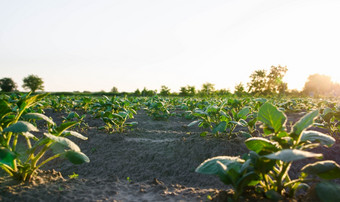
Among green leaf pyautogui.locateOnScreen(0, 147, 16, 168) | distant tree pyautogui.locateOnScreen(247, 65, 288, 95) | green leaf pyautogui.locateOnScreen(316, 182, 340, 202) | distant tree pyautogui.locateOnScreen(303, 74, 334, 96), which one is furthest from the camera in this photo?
distant tree pyautogui.locateOnScreen(303, 74, 334, 96)

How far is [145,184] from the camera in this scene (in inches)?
99.3

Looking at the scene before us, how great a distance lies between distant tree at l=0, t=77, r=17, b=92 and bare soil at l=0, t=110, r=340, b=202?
237ft

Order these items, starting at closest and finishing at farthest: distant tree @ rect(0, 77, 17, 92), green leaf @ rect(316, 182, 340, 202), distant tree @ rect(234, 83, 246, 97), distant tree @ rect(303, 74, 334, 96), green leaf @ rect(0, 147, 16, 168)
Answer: green leaf @ rect(316, 182, 340, 202), green leaf @ rect(0, 147, 16, 168), distant tree @ rect(234, 83, 246, 97), distant tree @ rect(0, 77, 17, 92), distant tree @ rect(303, 74, 334, 96)

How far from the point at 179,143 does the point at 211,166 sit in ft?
7.70

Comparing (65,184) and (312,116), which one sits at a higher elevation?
(312,116)

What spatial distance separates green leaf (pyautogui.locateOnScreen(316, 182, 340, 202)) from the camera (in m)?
1.35

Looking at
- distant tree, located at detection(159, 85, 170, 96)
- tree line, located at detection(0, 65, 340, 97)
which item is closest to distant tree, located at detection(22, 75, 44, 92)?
tree line, located at detection(0, 65, 340, 97)

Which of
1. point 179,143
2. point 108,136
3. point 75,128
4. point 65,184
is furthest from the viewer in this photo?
point 75,128

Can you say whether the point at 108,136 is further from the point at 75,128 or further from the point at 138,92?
the point at 138,92

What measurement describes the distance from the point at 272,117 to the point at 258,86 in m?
42.7

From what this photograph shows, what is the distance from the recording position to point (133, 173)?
320 cm

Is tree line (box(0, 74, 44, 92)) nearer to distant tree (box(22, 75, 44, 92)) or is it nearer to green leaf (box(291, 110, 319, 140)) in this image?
distant tree (box(22, 75, 44, 92))

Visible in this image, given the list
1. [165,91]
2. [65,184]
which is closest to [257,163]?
[65,184]

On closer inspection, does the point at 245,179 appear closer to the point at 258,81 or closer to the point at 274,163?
the point at 274,163
